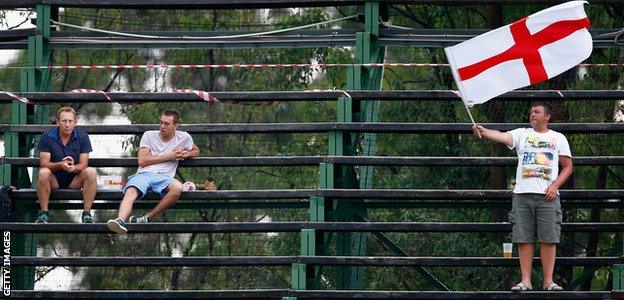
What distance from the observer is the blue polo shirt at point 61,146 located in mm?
14367

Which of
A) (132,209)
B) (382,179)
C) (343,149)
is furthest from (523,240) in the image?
(382,179)

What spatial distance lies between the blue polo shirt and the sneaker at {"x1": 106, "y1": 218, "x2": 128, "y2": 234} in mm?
793

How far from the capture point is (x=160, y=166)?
14.4 m

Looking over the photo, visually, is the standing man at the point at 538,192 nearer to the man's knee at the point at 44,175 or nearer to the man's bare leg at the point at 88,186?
the man's bare leg at the point at 88,186

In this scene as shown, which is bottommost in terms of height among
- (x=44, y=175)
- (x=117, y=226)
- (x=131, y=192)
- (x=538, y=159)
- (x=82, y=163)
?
(x=117, y=226)

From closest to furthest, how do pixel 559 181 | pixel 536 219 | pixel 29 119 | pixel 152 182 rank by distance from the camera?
pixel 559 181
pixel 536 219
pixel 152 182
pixel 29 119

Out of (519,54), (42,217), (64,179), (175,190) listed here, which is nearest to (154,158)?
(175,190)

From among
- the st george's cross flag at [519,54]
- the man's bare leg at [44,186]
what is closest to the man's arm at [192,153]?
the man's bare leg at [44,186]

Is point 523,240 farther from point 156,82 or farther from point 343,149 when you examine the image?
point 156,82

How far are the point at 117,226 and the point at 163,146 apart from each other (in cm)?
98

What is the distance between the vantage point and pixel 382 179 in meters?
19.2

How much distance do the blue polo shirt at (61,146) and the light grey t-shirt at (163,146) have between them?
0.52 metres

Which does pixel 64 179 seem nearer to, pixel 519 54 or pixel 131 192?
pixel 131 192

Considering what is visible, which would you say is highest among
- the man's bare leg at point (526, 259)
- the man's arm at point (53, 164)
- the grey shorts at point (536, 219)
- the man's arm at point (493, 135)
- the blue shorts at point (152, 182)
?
the man's arm at point (493, 135)
